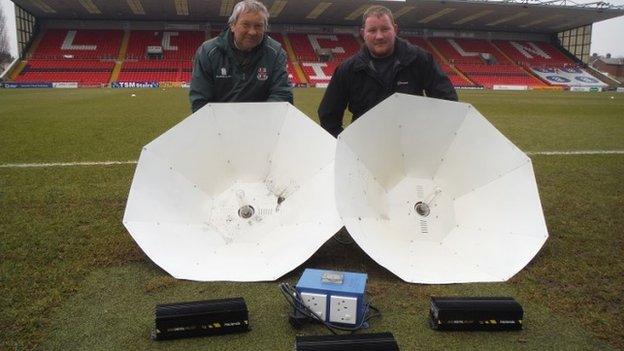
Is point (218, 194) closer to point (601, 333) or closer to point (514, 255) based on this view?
point (514, 255)

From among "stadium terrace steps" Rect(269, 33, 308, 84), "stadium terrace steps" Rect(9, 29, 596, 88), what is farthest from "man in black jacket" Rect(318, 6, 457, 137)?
"stadium terrace steps" Rect(9, 29, 596, 88)

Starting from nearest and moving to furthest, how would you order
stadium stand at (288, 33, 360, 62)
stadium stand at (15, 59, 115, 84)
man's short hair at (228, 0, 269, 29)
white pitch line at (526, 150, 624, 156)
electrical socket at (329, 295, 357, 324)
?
electrical socket at (329, 295, 357, 324) → man's short hair at (228, 0, 269, 29) → white pitch line at (526, 150, 624, 156) → stadium stand at (15, 59, 115, 84) → stadium stand at (288, 33, 360, 62)

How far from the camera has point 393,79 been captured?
14.7ft

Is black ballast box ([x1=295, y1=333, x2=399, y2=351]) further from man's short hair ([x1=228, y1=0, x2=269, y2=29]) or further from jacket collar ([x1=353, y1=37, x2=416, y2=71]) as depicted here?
man's short hair ([x1=228, y1=0, x2=269, y2=29])

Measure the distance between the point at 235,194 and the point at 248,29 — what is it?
1449mm

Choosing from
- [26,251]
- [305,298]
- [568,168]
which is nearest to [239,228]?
[305,298]

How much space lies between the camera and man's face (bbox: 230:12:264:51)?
421 cm

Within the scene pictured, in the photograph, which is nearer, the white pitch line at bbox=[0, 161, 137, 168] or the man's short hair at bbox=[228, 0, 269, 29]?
the man's short hair at bbox=[228, 0, 269, 29]

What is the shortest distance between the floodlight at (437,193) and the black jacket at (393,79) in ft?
2.32

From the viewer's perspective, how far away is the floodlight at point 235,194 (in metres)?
3.51

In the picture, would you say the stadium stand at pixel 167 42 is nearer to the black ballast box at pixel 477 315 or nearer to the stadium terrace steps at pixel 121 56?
the stadium terrace steps at pixel 121 56

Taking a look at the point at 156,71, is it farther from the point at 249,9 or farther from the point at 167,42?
the point at 249,9

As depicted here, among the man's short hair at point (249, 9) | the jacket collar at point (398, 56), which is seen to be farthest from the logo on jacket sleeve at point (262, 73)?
the jacket collar at point (398, 56)

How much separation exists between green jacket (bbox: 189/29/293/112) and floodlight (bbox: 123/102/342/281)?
63cm
